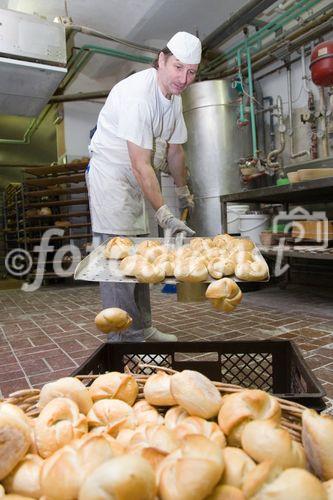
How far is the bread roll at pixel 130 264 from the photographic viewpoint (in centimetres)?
147

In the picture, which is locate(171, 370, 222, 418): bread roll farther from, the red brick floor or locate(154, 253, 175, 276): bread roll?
the red brick floor

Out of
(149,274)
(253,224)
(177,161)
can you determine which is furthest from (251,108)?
(149,274)

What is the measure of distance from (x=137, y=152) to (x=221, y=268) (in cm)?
86

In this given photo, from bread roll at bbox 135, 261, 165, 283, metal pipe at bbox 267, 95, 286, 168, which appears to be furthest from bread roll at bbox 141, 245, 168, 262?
metal pipe at bbox 267, 95, 286, 168

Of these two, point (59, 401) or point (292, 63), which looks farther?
point (292, 63)

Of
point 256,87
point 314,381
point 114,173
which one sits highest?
point 256,87

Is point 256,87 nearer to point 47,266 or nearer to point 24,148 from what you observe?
point 47,266

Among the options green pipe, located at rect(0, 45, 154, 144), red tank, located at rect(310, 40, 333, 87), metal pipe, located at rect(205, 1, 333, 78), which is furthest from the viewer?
green pipe, located at rect(0, 45, 154, 144)

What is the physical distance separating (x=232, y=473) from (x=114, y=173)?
→ 1.85 m

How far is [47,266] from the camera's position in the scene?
6.02 metres

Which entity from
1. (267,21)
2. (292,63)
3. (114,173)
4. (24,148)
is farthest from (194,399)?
(24,148)

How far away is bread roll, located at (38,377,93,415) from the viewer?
0.73 m

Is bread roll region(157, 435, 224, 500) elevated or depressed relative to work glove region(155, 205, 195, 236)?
depressed

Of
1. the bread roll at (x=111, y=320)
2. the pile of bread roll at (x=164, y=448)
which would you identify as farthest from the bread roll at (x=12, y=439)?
the bread roll at (x=111, y=320)
